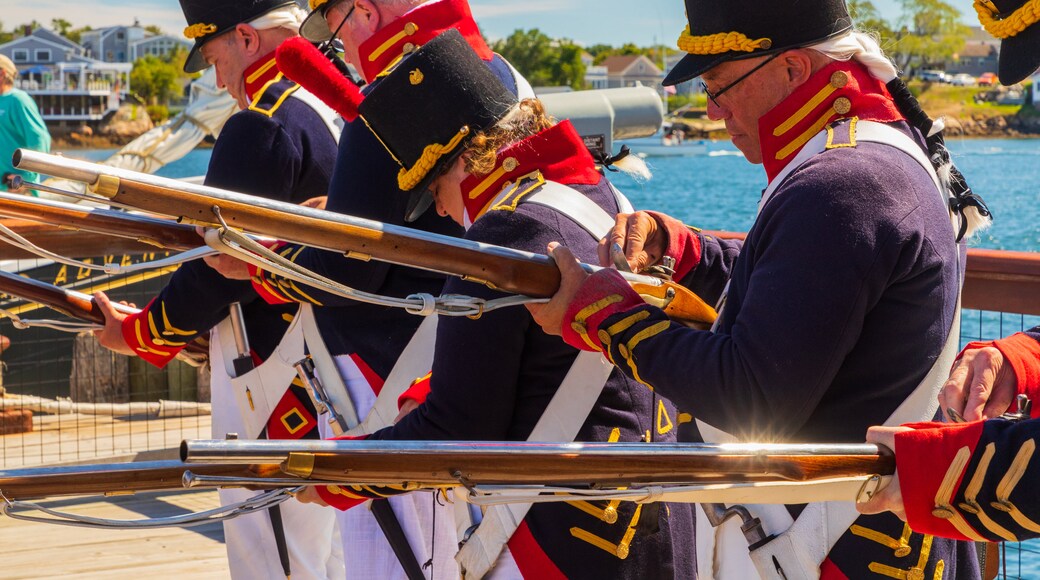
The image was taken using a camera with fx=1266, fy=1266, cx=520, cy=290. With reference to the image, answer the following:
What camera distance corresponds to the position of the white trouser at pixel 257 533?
3924 millimetres

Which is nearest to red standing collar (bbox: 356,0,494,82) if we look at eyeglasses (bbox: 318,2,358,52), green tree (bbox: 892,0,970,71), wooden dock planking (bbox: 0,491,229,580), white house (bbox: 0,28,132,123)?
eyeglasses (bbox: 318,2,358,52)

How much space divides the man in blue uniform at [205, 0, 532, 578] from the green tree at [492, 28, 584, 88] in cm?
8223

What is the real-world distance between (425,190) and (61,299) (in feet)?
5.13

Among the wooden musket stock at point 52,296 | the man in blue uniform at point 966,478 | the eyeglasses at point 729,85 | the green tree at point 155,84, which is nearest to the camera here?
the man in blue uniform at point 966,478

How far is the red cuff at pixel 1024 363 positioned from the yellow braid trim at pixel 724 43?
66cm

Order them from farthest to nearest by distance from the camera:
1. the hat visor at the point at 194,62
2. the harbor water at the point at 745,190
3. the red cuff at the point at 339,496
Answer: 1. the harbor water at the point at 745,190
2. the hat visor at the point at 194,62
3. the red cuff at the point at 339,496

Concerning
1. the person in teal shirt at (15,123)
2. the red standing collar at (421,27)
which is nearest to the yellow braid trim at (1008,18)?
the red standing collar at (421,27)

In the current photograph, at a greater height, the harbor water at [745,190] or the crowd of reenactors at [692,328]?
the crowd of reenactors at [692,328]

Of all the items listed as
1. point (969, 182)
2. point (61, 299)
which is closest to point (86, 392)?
point (61, 299)

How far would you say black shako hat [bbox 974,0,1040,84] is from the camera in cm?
203

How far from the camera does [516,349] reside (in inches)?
97.7

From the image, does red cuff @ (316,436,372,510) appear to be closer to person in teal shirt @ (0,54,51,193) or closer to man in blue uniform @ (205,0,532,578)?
man in blue uniform @ (205,0,532,578)

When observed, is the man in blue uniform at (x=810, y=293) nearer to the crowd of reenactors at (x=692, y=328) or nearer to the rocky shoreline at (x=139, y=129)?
the crowd of reenactors at (x=692, y=328)

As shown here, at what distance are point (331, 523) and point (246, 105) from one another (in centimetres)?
137
